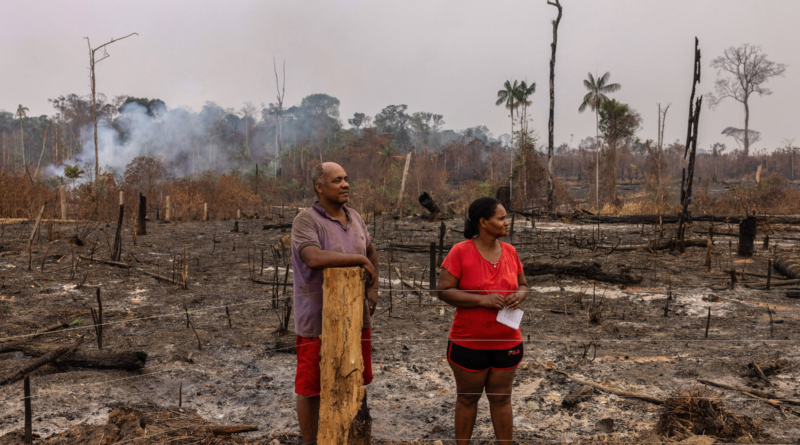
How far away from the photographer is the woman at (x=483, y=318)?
2.47 m

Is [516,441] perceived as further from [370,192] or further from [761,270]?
[370,192]

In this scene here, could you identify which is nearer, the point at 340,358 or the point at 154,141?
the point at 340,358

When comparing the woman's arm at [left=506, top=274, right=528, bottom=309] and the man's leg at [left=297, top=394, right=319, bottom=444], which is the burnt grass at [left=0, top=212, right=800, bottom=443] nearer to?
the man's leg at [left=297, top=394, right=319, bottom=444]

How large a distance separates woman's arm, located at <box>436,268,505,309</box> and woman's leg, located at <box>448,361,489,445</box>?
1.10 ft

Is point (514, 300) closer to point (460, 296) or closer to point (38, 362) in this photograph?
point (460, 296)

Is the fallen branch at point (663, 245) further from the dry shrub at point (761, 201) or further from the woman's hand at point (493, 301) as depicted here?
the dry shrub at point (761, 201)

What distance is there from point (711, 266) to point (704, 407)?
6.73 m

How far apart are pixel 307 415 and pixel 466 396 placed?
818 millimetres

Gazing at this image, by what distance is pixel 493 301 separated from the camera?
244 cm

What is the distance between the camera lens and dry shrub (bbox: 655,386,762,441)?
293 centimetres

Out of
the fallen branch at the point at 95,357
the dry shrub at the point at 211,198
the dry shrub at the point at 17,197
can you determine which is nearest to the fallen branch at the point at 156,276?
the fallen branch at the point at 95,357

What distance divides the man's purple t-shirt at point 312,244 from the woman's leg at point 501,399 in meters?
0.71

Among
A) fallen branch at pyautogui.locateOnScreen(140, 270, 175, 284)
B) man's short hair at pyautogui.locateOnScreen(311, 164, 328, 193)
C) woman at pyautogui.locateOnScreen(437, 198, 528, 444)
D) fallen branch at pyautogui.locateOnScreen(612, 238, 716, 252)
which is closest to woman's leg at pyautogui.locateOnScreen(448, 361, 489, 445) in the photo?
woman at pyautogui.locateOnScreen(437, 198, 528, 444)

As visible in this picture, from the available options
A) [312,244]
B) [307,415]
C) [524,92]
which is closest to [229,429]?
[307,415]
